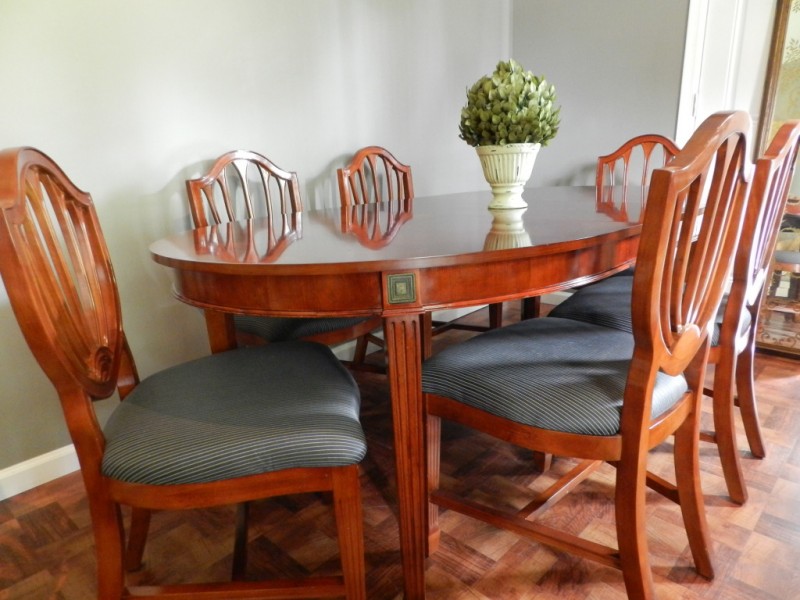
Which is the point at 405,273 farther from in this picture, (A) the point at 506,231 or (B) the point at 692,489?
(B) the point at 692,489

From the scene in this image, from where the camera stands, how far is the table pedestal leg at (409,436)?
91cm

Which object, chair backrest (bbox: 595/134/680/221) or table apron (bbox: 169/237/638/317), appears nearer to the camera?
table apron (bbox: 169/237/638/317)

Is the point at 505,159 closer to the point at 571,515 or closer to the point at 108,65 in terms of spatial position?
the point at 571,515

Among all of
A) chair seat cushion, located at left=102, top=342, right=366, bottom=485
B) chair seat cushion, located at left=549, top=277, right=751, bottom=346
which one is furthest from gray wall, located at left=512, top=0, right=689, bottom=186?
chair seat cushion, located at left=102, top=342, right=366, bottom=485

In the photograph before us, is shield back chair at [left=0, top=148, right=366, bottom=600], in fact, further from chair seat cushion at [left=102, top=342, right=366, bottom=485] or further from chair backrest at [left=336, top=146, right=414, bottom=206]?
chair backrest at [left=336, top=146, right=414, bottom=206]

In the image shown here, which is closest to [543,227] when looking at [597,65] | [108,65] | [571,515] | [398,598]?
[571,515]

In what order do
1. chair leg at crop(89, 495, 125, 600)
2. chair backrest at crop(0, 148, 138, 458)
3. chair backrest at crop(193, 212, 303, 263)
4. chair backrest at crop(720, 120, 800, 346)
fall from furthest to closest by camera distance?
1. chair backrest at crop(720, 120, 800, 346)
2. chair backrest at crop(193, 212, 303, 263)
3. chair leg at crop(89, 495, 125, 600)
4. chair backrest at crop(0, 148, 138, 458)

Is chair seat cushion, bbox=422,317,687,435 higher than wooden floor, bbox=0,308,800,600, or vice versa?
chair seat cushion, bbox=422,317,687,435

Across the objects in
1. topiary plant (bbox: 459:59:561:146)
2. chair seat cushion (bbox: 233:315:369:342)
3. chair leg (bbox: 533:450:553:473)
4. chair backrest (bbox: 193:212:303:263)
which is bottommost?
chair leg (bbox: 533:450:553:473)

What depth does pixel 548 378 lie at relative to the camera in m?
0.95

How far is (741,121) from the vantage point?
800mm

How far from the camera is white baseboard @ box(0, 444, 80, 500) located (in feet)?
4.88

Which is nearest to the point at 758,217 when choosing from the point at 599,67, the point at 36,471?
the point at 599,67

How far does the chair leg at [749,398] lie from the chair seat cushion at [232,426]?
1.17 metres
